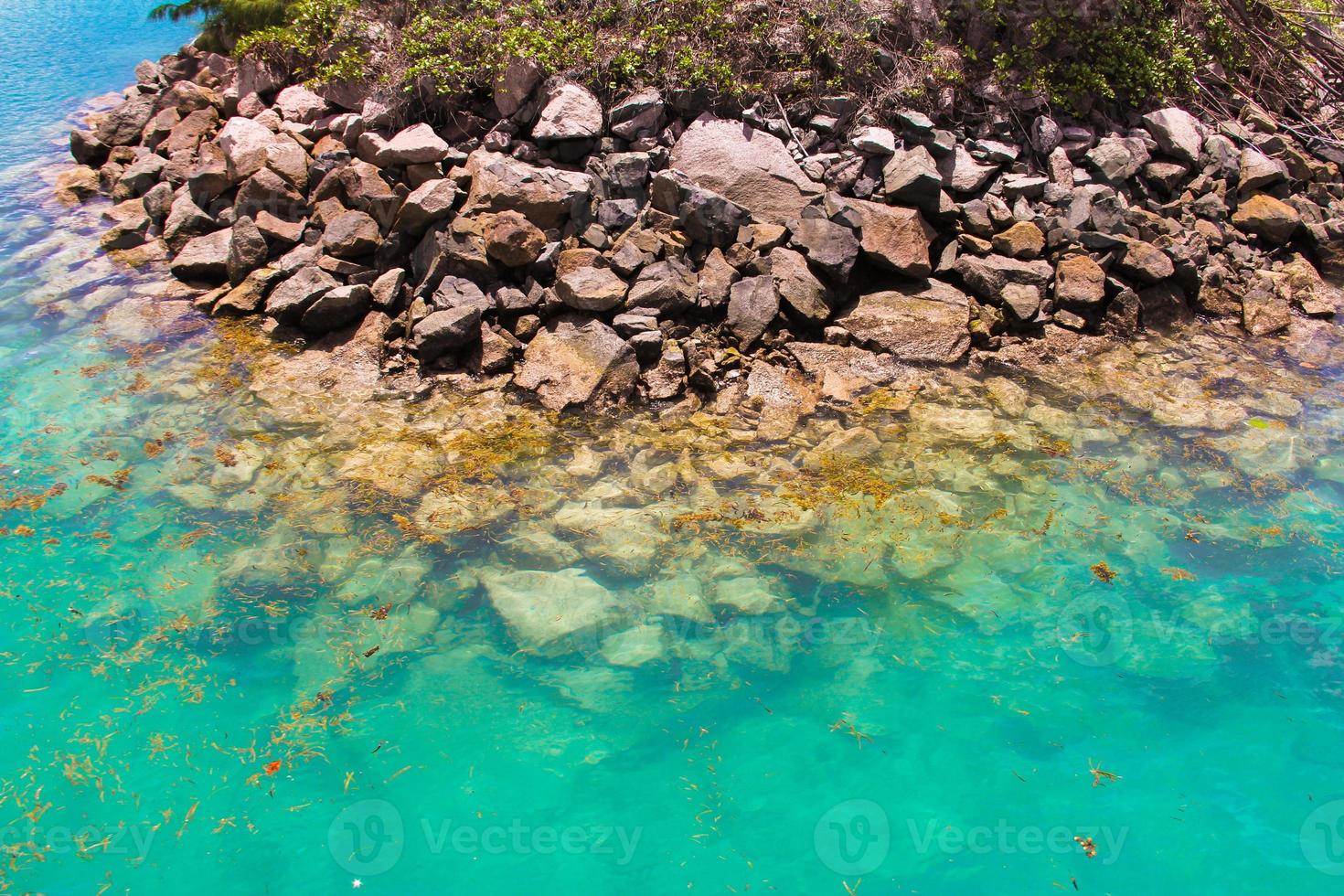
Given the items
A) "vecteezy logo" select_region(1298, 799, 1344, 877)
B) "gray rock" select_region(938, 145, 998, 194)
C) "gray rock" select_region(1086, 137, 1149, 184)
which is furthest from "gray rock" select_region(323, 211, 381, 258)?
"vecteezy logo" select_region(1298, 799, 1344, 877)

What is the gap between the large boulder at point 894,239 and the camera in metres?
7.98

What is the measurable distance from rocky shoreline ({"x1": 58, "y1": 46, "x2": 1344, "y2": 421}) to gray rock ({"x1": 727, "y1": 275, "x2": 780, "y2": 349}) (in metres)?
0.02

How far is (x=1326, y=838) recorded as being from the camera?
440 cm

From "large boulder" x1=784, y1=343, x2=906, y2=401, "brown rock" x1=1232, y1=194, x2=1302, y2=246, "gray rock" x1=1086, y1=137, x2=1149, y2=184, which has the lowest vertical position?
"large boulder" x1=784, y1=343, x2=906, y2=401

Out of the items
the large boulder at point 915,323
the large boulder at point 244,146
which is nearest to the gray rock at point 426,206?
the large boulder at point 244,146

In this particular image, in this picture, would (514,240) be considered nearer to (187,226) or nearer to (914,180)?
(914,180)

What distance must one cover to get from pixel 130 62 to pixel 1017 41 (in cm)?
1418

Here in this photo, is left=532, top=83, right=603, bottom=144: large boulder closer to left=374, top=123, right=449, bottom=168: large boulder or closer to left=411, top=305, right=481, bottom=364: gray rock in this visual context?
left=374, top=123, right=449, bottom=168: large boulder

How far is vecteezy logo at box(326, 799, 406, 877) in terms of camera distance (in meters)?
4.16

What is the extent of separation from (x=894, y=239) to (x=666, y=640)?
176 inches

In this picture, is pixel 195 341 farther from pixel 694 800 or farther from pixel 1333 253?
pixel 1333 253

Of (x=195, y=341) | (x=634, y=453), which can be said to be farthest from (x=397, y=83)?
(x=634, y=453)

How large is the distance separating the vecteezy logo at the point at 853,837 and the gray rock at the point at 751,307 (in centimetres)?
410

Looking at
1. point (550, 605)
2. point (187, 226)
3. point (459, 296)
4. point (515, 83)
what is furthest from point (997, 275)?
point (187, 226)
